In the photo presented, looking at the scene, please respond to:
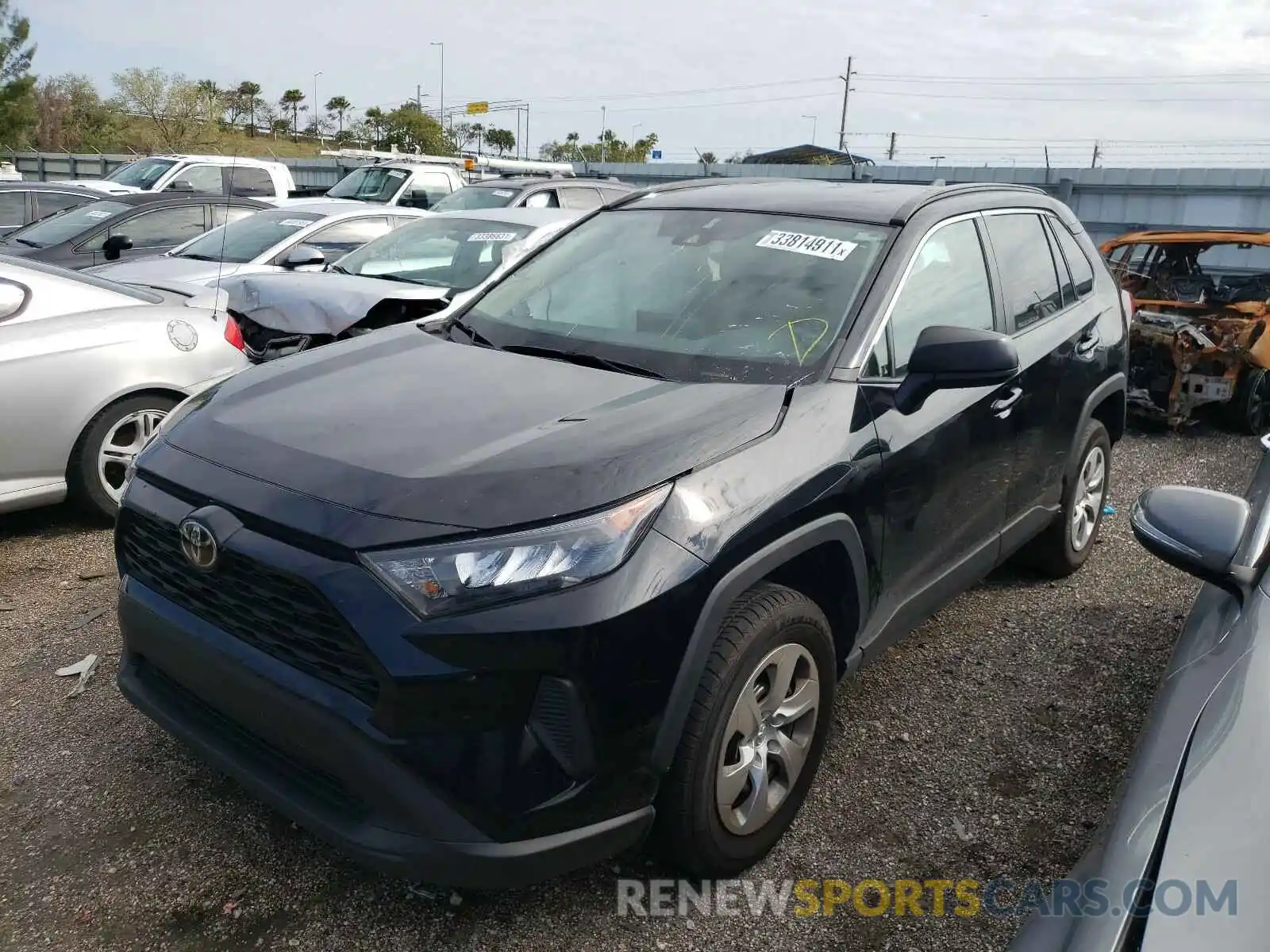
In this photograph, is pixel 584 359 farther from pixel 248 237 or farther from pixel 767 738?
pixel 248 237

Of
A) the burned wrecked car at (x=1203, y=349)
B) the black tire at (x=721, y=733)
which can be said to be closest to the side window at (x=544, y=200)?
the burned wrecked car at (x=1203, y=349)

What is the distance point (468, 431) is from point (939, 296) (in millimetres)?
1767

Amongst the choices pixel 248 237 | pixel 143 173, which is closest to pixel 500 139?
pixel 143 173

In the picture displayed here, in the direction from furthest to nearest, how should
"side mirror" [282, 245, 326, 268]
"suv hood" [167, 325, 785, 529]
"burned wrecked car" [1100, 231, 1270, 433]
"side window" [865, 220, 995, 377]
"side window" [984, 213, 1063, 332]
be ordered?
"side mirror" [282, 245, 326, 268] → "burned wrecked car" [1100, 231, 1270, 433] → "side window" [984, 213, 1063, 332] → "side window" [865, 220, 995, 377] → "suv hood" [167, 325, 785, 529]

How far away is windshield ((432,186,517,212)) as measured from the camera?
10.8 metres

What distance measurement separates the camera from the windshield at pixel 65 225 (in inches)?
371

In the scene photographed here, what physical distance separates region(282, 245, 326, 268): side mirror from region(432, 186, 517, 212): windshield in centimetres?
286

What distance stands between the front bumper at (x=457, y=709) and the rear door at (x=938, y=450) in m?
0.99

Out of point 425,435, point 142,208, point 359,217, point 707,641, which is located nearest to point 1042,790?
point 707,641

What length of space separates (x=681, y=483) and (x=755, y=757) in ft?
2.60

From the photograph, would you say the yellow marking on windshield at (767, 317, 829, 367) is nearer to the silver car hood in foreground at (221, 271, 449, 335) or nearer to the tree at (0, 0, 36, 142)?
the silver car hood in foreground at (221, 271, 449, 335)

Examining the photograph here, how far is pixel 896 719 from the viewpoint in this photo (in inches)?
136

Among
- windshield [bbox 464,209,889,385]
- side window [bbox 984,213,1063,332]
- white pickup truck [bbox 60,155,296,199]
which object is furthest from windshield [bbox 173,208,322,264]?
side window [bbox 984,213,1063,332]

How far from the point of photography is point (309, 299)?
6.09 metres
